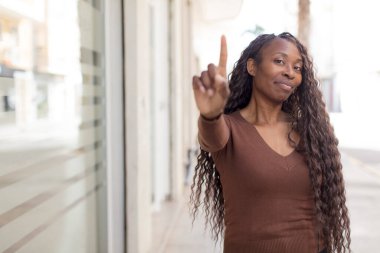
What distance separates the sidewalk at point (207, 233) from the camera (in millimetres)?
4574

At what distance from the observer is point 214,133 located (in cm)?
147

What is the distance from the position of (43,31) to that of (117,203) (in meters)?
1.62

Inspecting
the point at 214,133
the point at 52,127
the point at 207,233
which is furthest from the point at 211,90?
the point at 207,233

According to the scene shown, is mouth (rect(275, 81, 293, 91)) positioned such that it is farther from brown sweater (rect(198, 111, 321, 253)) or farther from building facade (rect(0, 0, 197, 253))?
building facade (rect(0, 0, 197, 253))

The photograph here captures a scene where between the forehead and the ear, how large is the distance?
54 millimetres

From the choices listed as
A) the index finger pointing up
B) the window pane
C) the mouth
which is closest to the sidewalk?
the window pane

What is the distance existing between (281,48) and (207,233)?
3.68 metres

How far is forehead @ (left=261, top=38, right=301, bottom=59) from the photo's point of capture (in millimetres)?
1636

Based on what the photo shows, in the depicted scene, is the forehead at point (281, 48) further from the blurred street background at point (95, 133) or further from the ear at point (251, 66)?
the blurred street background at point (95, 133)

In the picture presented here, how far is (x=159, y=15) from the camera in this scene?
6211mm

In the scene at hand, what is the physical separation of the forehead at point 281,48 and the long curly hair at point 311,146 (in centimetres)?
2

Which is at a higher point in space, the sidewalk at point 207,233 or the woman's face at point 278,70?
the woman's face at point 278,70

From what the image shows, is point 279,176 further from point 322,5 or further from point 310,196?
point 322,5

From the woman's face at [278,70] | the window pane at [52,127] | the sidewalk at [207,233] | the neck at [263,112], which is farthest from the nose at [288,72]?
the sidewalk at [207,233]
